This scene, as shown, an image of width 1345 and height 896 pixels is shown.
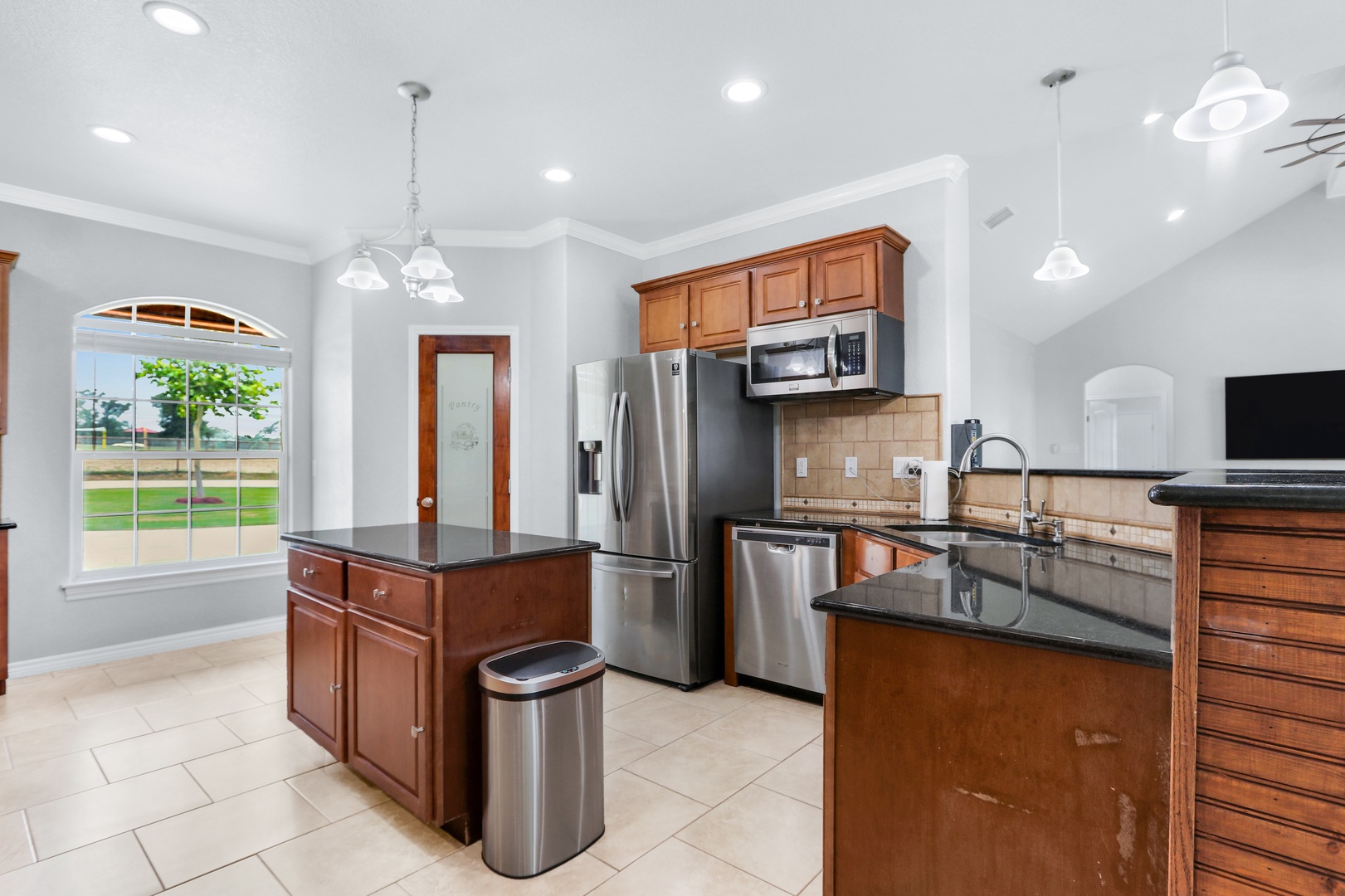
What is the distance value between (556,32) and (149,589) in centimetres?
411

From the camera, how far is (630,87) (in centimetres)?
273

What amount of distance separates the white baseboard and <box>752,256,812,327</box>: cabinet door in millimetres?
3948

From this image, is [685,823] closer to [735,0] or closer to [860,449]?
[860,449]

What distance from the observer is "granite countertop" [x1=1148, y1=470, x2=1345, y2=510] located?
811 mm

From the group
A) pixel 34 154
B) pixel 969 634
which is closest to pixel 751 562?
pixel 969 634

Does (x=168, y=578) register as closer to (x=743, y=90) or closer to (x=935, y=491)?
(x=743, y=90)

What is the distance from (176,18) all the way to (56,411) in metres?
Answer: 2.75

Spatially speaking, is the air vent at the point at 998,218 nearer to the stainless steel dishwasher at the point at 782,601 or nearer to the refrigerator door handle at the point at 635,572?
the stainless steel dishwasher at the point at 782,601

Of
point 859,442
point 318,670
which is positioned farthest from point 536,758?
point 859,442

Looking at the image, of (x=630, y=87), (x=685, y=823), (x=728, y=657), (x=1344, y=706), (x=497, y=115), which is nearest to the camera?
(x=1344, y=706)

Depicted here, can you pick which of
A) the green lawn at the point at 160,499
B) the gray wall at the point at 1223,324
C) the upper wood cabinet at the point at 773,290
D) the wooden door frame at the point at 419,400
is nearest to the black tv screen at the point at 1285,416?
the gray wall at the point at 1223,324

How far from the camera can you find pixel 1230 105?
1946mm

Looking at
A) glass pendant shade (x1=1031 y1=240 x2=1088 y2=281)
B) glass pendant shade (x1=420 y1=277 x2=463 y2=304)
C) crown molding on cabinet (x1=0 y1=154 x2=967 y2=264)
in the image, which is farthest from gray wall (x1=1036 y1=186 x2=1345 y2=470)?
glass pendant shade (x1=420 y1=277 x2=463 y2=304)

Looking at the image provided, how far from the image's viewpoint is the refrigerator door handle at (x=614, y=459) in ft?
12.2
